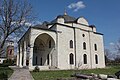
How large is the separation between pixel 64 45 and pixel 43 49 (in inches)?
211

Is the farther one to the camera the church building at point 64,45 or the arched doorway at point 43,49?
the arched doorway at point 43,49

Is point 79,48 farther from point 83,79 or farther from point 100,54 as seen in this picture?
point 83,79

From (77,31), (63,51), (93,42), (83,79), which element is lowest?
(83,79)

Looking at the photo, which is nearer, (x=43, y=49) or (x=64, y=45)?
(x=64, y=45)

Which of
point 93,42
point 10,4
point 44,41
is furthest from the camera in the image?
point 93,42

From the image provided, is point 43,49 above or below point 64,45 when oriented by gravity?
below

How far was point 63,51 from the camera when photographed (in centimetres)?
2439

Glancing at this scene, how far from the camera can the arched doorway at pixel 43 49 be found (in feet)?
84.8

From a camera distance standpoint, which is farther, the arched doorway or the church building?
the arched doorway

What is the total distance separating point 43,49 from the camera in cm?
2822

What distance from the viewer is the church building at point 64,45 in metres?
23.4

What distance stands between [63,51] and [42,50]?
5.80 m

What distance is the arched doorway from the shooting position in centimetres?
2584

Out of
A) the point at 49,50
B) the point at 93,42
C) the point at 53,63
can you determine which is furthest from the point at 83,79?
the point at 93,42
